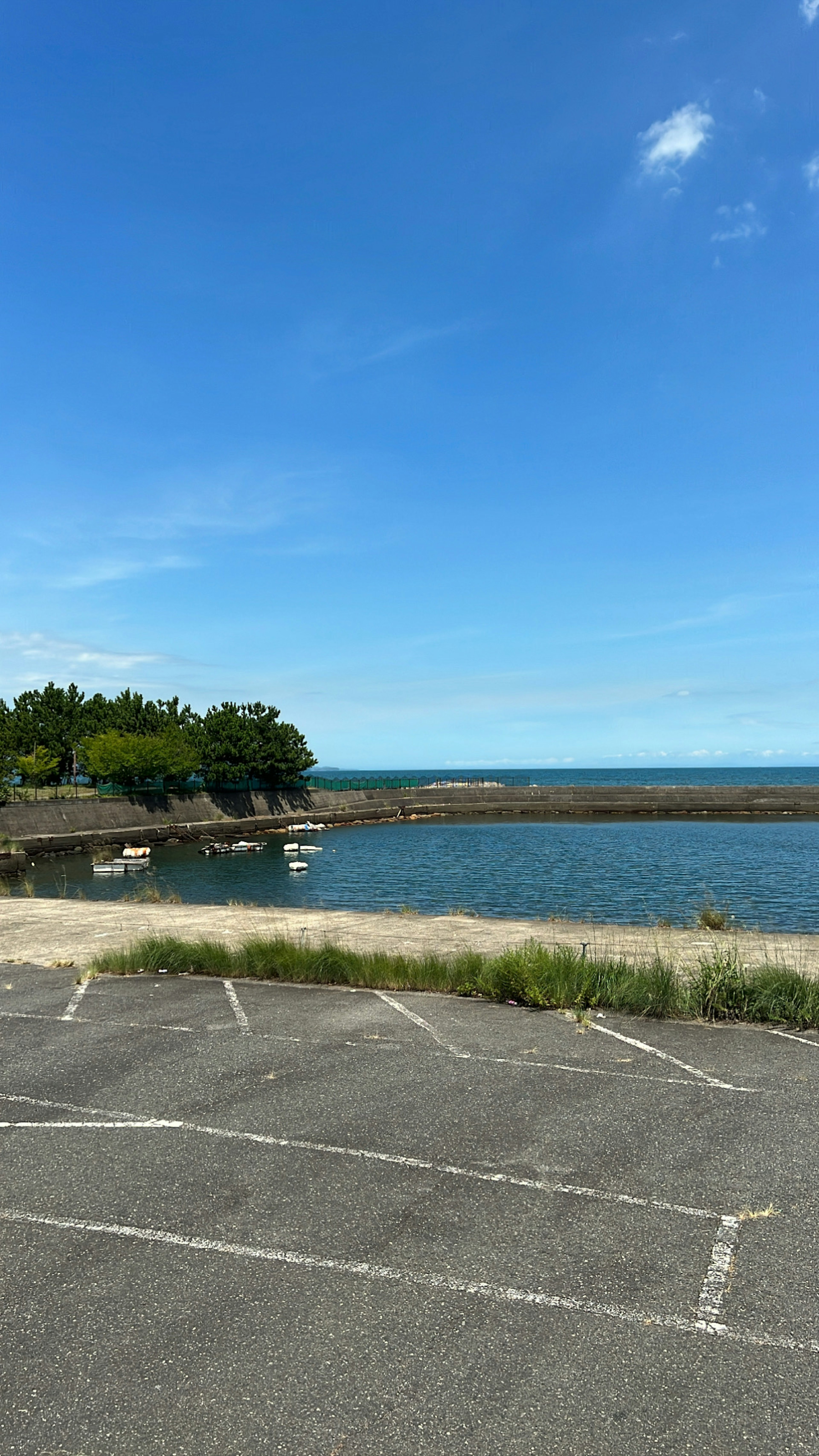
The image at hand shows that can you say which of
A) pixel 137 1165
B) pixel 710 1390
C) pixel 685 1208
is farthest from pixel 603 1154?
pixel 137 1165

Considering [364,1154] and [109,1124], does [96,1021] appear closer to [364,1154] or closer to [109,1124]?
[109,1124]

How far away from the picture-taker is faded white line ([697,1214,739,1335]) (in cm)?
454

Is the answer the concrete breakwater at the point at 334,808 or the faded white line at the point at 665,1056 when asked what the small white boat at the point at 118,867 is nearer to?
the concrete breakwater at the point at 334,808

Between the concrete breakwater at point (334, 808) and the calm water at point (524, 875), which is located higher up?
the concrete breakwater at point (334, 808)

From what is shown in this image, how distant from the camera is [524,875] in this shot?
1737 inches

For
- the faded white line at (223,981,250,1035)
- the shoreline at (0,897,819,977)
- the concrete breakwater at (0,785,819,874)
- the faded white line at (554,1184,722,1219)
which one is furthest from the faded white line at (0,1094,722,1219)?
the concrete breakwater at (0,785,819,874)

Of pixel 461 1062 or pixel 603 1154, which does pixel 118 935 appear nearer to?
pixel 461 1062

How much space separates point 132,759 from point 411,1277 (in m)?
77.2

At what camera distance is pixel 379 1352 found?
4328 mm

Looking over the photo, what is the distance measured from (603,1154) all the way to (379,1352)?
2825mm

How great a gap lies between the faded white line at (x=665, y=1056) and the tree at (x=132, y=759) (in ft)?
240

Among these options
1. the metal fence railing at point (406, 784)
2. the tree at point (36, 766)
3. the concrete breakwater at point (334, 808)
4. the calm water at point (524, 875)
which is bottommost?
the calm water at point (524, 875)

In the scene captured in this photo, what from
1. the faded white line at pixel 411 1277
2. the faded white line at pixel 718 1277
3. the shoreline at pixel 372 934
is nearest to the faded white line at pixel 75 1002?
the shoreline at pixel 372 934

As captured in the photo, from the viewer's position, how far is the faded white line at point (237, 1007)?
413 inches
